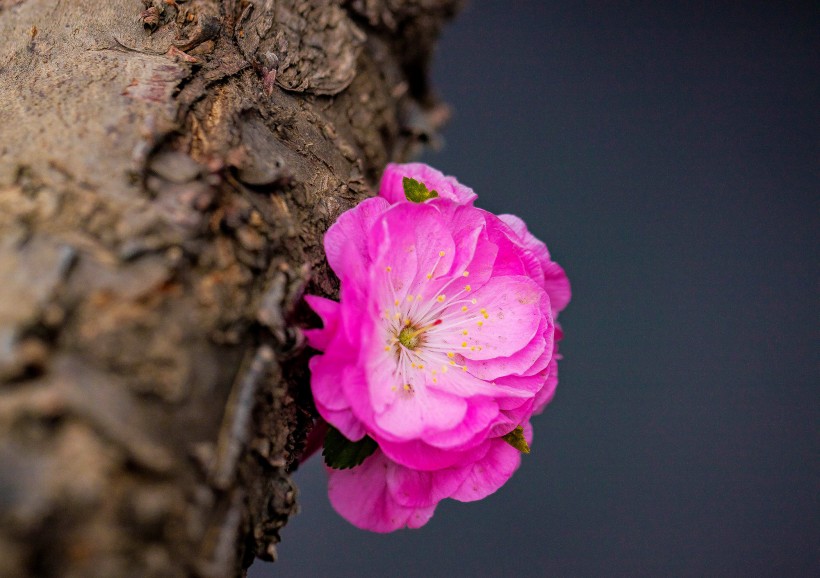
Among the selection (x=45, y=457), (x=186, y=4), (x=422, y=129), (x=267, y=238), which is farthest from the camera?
(x=422, y=129)

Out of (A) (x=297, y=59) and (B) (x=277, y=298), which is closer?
(B) (x=277, y=298)

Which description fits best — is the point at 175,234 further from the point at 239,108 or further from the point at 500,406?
the point at 500,406

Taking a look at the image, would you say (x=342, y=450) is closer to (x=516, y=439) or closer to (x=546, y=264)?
(x=516, y=439)

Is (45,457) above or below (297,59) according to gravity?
below

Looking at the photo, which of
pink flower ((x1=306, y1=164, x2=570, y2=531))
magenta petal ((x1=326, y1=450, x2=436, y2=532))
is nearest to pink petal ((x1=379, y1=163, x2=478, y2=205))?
pink flower ((x1=306, y1=164, x2=570, y2=531))

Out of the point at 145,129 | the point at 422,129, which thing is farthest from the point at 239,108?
the point at 422,129

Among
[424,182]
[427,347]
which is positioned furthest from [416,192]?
[427,347]

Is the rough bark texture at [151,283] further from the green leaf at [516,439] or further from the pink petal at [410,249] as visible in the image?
the green leaf at [516,439]
